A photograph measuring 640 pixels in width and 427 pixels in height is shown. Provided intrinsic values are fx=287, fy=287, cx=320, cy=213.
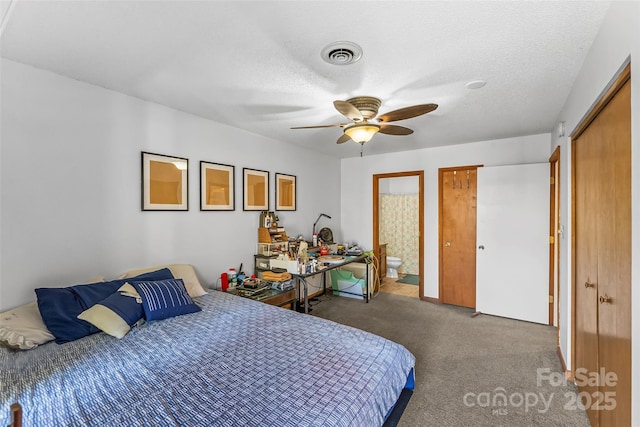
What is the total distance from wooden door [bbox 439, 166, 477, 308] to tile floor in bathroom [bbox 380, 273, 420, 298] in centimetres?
60

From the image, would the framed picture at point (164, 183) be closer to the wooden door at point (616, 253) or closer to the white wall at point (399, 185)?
the wooden door at point (616, 253)

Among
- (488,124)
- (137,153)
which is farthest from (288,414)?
(488,124)

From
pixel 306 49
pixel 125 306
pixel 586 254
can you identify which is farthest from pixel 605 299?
pixel 125 306

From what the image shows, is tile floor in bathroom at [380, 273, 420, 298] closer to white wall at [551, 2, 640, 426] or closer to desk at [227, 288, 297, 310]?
desk at [227, 288, 297, 310]

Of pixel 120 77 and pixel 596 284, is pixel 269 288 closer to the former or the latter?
pixel 120 77

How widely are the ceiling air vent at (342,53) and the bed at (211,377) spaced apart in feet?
5.96

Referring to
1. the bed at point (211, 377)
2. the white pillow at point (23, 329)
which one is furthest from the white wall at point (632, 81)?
the white pillow at point (23, 329)

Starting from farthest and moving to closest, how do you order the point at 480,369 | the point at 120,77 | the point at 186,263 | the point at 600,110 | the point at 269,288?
the point at 269,288, the point at 186,263, the point at 480,369, the point at 120,77, the point at 600,110

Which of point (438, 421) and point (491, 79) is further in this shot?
point (491, 79)

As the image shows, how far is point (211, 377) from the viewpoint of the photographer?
144 centimetres

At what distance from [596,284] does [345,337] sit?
158 cm

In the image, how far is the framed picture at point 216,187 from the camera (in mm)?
3076

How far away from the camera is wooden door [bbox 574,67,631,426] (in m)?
1.32

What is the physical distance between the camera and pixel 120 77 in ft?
7.11
